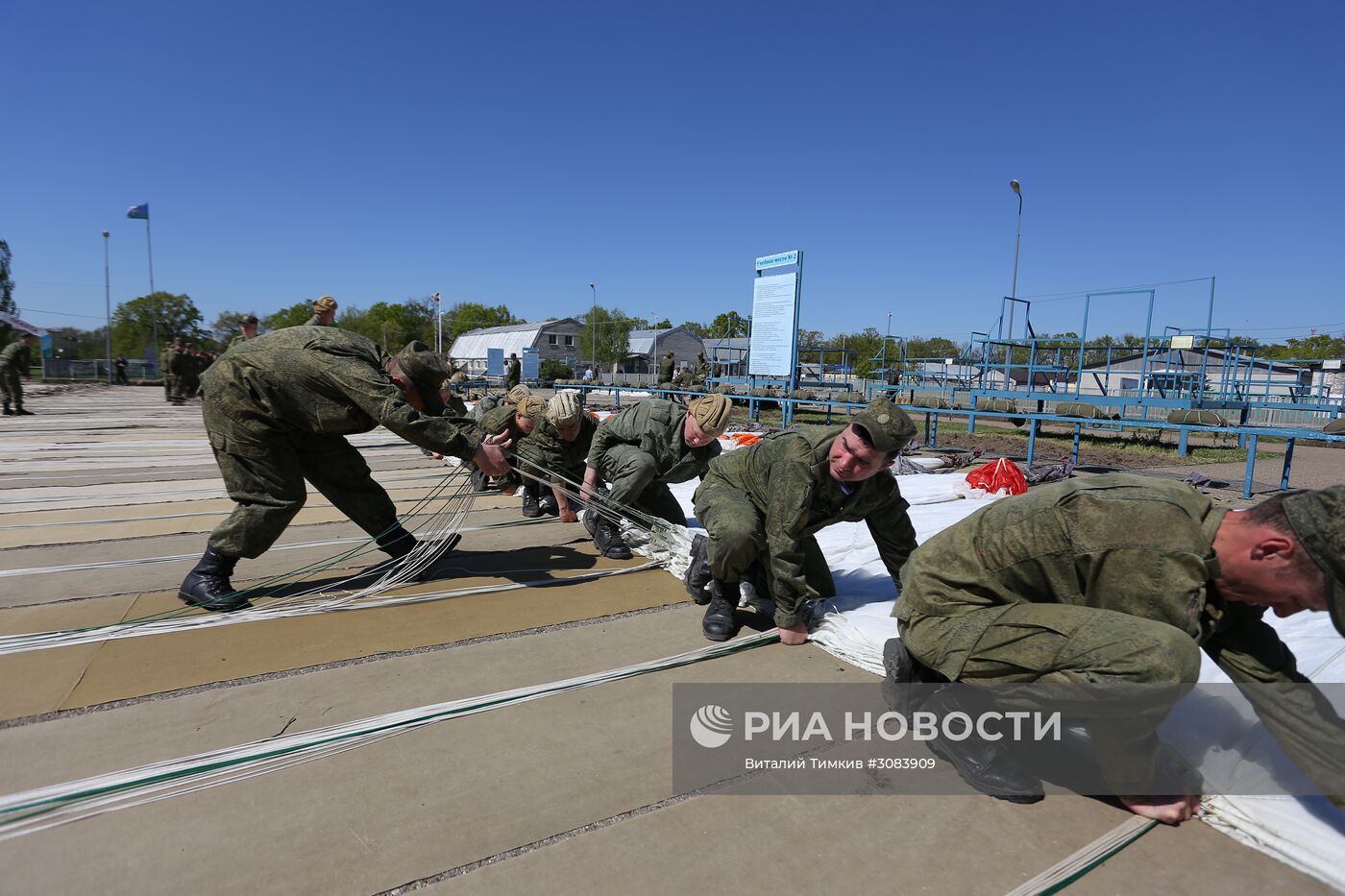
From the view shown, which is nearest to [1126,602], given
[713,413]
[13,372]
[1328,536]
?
[1328,536]

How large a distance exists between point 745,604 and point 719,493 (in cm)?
54

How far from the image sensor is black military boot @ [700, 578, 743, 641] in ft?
8.85

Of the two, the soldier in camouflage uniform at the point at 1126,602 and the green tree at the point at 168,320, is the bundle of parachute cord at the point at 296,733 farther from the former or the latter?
the green tree at the point at 168,320

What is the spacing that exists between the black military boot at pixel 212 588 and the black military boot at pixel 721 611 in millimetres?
1980

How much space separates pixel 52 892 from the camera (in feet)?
4.40

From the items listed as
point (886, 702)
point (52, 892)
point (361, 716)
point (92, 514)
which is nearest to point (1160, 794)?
point (886, 702)

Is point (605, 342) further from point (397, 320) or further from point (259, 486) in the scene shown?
point (259, 486)

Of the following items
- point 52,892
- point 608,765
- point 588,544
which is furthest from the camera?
point 588,544

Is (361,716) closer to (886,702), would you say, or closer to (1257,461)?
(886,702)

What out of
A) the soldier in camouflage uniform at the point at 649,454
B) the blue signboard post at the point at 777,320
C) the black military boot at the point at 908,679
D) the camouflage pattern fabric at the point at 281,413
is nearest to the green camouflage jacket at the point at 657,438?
the soldier in camouflage uniform at the point at 649,454

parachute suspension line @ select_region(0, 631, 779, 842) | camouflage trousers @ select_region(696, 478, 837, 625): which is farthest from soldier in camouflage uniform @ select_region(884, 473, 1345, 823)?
parachute suspension line @ select_region(0, 631, 779, 842)

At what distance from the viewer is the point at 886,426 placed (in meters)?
2.24

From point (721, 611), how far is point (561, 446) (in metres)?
2.27

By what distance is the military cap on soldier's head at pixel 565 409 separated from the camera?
4.33m
